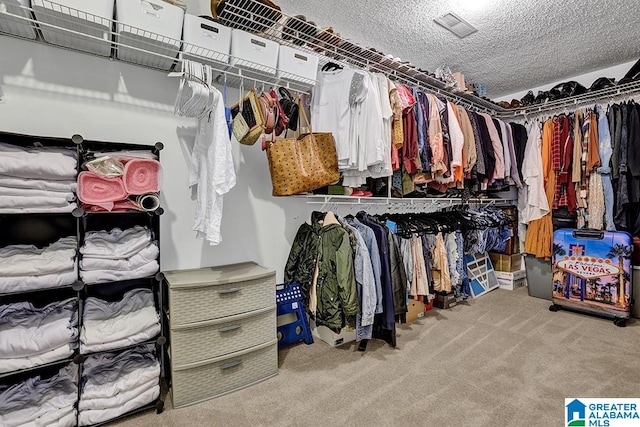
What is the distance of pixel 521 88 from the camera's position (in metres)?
3.98

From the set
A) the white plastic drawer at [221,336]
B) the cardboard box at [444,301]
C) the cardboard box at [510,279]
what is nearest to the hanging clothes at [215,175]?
the white plastic drawer at [221,336]

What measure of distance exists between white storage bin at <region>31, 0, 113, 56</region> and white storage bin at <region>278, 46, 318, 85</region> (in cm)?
90

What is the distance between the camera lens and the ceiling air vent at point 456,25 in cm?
240

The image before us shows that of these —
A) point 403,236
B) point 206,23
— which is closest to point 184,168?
point 206,23

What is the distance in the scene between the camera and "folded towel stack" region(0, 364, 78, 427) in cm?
132

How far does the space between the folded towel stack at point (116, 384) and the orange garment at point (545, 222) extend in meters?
3.67

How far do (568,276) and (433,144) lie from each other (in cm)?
190

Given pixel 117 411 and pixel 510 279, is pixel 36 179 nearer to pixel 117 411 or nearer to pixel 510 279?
pixel 117 411

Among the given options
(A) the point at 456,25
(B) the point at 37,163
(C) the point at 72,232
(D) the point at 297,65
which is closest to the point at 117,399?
(C) the point at 72,232

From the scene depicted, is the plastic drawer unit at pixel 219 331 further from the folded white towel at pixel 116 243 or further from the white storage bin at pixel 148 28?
the white storage bin at pixel 148 28

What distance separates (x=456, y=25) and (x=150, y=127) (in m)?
2.42

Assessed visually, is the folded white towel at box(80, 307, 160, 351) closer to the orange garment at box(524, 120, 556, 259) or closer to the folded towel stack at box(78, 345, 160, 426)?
the folded towel stack at box(78, 345, 160, 426)

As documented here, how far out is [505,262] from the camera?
3.80 metres

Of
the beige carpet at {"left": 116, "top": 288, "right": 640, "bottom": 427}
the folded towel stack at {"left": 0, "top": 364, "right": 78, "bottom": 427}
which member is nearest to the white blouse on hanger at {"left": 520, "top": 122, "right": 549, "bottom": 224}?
the beige carpet at {"left": 116, "top": 288, "right": 640, "bottom": 427}
